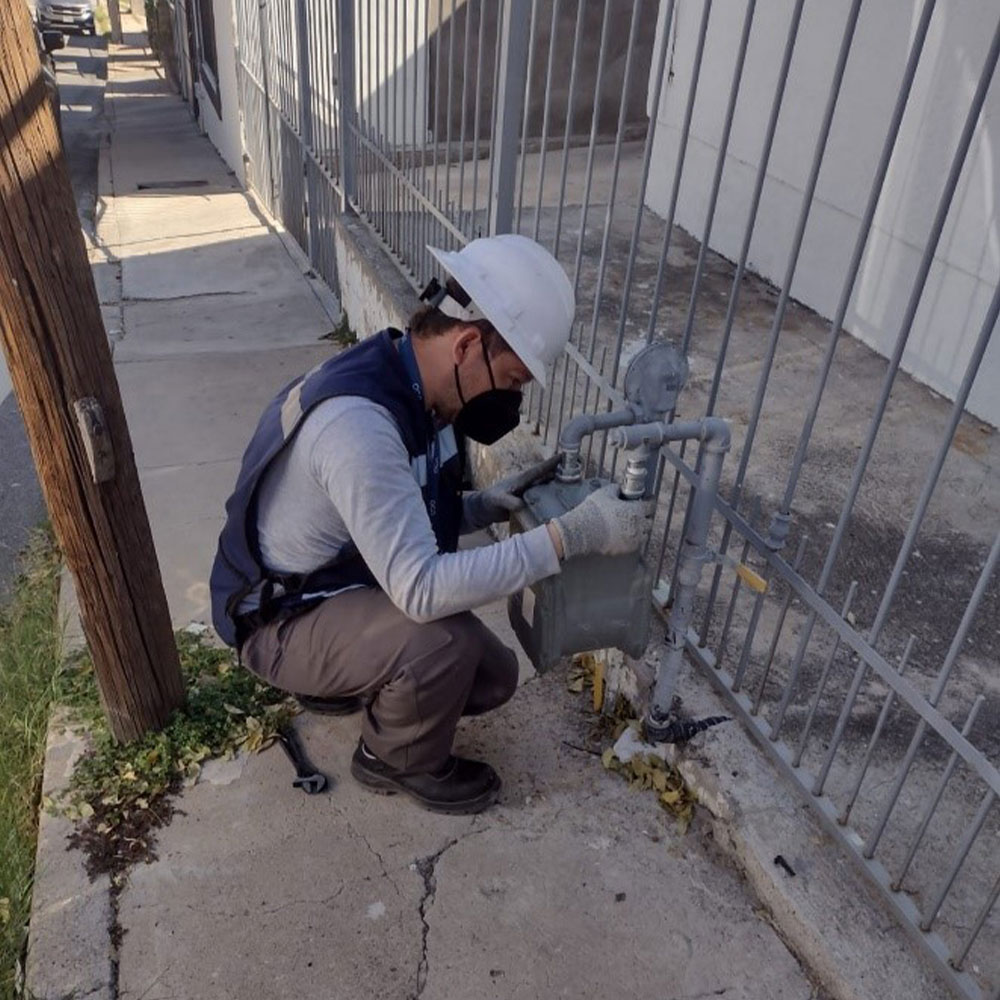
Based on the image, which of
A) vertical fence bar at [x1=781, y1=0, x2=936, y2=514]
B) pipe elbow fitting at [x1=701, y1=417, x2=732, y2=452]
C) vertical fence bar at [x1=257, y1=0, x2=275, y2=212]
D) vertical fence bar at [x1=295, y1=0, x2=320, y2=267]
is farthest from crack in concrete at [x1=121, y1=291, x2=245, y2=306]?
vertical fence bar at [x1=781, y1=0, x2=936, y2=514]

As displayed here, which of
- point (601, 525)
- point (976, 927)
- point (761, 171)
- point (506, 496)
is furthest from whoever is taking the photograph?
point (506, 496)

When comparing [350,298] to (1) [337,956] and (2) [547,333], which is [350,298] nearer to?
(2) [547,333]

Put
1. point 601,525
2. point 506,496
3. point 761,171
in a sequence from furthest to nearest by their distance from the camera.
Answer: point 506,496, point 601,525, point 761,171

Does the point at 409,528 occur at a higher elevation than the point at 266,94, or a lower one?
higher

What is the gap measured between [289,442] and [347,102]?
12.2 feet

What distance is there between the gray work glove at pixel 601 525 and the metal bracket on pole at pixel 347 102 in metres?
3.82

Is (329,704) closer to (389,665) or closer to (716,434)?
(389,665)

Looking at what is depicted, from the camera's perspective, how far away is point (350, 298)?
5.87 metres

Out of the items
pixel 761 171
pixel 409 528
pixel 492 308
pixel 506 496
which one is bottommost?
pixel 506 496

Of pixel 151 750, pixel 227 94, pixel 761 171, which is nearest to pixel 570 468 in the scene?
pixel 761 171

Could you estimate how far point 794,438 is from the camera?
4125 mm

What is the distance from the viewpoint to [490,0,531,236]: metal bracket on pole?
3094mm

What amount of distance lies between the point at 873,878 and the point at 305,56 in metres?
5.84

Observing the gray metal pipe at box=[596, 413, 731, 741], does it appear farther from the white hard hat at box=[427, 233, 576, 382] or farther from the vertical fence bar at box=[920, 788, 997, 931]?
the vertical fence bar at box=[920, 788, 997, 931]
